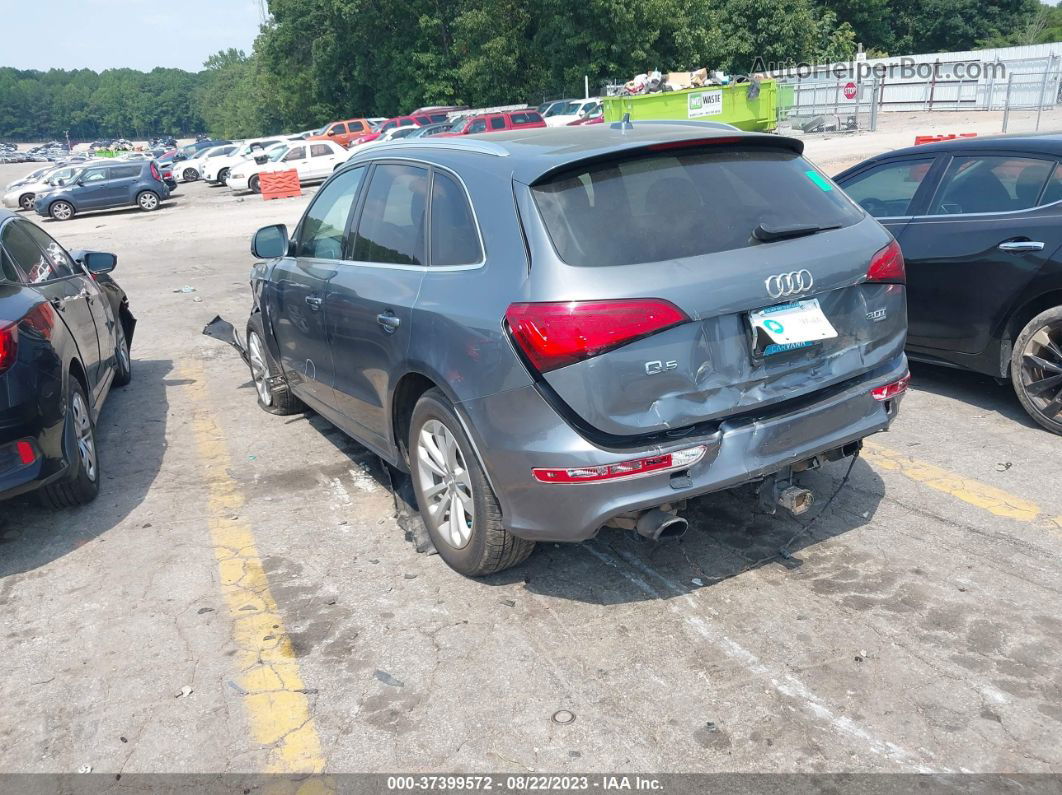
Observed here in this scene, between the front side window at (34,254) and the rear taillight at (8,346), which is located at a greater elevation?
the front side window at (34,254)

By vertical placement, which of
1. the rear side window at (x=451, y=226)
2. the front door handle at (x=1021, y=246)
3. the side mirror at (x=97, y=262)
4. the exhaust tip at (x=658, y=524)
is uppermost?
the rear side window at (x=451, y=226)

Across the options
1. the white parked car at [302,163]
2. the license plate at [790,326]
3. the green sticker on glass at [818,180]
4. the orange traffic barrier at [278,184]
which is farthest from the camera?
the white parked car at [302,163]

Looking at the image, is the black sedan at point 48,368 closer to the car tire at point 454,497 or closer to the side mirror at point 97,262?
the side mirror at point 97,262

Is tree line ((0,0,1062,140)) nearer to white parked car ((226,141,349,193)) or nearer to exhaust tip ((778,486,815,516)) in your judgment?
white parked car ((226,141,349,193))

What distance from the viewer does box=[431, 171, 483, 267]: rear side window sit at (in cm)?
374

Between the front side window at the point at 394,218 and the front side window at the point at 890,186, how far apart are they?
332 cm

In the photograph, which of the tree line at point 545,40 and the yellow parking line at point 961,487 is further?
the tree line at point 545,40

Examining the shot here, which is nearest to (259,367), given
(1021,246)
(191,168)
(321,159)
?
(1021,246)

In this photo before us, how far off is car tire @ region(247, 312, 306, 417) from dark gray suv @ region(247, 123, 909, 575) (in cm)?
233

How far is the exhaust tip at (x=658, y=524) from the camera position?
345cm

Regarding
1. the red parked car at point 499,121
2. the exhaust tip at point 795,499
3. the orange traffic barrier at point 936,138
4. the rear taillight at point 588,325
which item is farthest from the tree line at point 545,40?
the rear taillight at point 588,325


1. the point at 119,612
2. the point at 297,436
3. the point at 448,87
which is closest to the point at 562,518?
the point at 119,612

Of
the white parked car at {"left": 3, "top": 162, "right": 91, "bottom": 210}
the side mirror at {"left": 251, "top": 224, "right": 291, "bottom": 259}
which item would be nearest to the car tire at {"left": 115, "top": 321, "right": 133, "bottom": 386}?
the side mirror at {"left": 251, "top": 224, "right": 291, "bottom": 259}

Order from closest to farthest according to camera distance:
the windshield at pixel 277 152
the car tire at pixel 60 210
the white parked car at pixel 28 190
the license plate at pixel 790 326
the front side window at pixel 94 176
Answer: the license plate at pixel 790 326
the car tire at pixel 60 210
the front side window at pixel 94 176
the windshield at pixel 277 152
the white parked car at pixel 28 190
